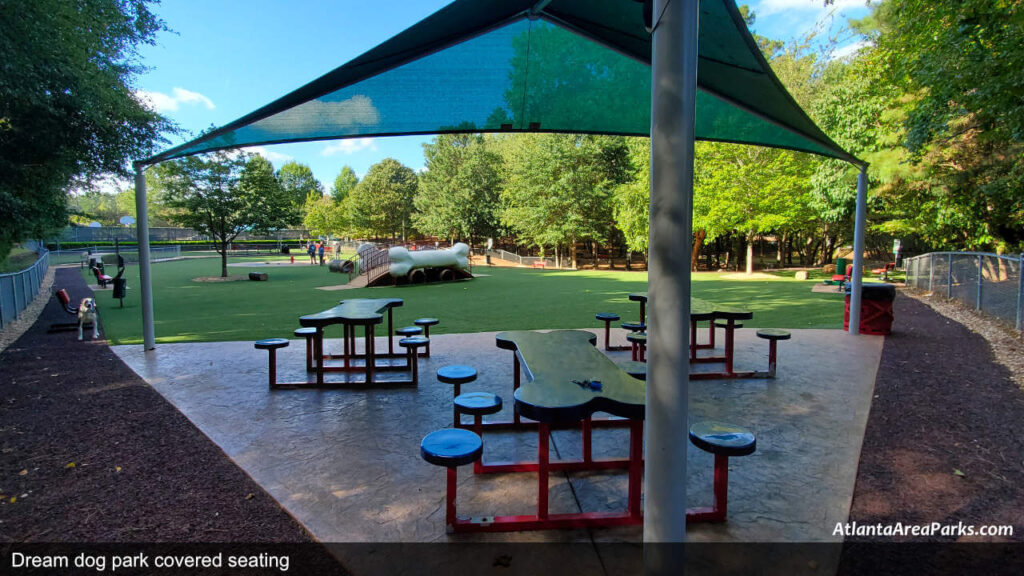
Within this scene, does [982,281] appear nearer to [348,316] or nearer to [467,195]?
[348,316]

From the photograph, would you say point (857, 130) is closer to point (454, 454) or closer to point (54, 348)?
point (454, 454)

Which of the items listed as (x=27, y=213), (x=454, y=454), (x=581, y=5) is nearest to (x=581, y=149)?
(x=27, y=213)

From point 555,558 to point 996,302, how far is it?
1224 centimetres

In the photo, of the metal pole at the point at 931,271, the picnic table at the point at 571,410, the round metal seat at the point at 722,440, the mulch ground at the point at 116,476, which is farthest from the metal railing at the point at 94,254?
the metal pole at the point at 931,271

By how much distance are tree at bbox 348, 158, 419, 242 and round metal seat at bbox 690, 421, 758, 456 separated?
57.7 meters

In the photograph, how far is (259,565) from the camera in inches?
101

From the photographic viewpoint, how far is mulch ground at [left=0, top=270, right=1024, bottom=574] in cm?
290

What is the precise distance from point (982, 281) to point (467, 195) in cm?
3731

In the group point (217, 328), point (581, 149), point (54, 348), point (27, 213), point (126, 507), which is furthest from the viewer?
point (581, 149)

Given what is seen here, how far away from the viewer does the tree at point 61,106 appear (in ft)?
29.8

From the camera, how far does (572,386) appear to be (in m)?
3.06

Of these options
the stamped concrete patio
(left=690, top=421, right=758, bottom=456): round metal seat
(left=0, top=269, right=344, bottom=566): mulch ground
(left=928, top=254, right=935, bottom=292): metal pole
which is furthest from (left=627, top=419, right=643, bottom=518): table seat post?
(left=928, top=254, right=935, bottom=292): metal pole

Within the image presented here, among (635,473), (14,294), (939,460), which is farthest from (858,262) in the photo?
(14,294)

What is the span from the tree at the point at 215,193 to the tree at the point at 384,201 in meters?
35.1
